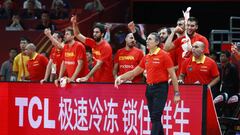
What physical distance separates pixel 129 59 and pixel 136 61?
0.54 ft

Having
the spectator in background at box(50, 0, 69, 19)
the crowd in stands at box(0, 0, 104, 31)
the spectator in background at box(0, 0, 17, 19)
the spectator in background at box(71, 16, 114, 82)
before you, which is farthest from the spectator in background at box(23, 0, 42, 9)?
the spectator in background at box(71, 16, 114, 82)

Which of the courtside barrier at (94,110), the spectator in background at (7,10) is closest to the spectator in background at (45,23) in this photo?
the spectator in background at (7,10)

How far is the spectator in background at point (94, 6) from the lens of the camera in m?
24.1

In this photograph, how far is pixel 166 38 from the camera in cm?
1641

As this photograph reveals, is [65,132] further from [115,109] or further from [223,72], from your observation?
[223,72]

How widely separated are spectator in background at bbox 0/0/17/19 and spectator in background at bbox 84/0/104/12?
2139mm

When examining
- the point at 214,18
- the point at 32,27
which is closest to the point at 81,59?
the point at 32,27

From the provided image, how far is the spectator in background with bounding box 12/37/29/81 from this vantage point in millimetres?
19680

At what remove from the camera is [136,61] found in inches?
669

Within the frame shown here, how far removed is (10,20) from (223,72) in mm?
8189

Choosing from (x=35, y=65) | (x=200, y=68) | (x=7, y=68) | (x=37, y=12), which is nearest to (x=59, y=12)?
(x=37, y=12)

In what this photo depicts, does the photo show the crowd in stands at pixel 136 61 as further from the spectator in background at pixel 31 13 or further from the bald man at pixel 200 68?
the spectator in background at pixel 31 13

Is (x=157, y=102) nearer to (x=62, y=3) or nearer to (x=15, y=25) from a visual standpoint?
(x=15, y=25)

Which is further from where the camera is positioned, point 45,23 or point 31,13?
point 31,13
